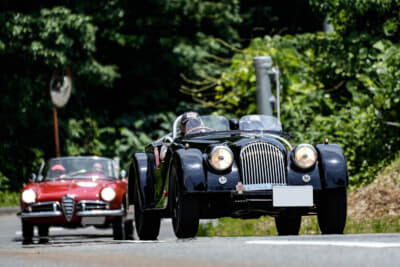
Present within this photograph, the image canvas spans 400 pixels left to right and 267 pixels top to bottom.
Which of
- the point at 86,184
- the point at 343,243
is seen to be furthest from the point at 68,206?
the point at 343,243

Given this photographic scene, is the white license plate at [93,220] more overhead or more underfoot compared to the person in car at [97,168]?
more underfoot

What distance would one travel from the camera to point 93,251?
7.60m

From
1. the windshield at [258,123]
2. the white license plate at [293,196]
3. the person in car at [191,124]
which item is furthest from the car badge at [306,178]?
the person in car at [191,124]

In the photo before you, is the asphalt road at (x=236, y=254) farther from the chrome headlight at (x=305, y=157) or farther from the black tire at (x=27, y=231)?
the black tire at (x=27, y=231)

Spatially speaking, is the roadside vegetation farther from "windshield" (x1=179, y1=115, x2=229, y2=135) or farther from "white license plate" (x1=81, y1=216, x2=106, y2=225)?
"windshield" (x1=179, y1=115, x2=229, y2=135)

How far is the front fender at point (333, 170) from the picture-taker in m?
9.52

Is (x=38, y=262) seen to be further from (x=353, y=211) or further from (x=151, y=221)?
(x=353, y=211)

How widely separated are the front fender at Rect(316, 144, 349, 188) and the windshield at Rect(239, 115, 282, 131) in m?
1.52

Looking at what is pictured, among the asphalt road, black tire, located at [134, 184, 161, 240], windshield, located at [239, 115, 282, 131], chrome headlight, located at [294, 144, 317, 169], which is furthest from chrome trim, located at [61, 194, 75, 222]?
the asphalt road

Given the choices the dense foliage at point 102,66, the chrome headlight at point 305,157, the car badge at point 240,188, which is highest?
the dense foliage at point 102,66

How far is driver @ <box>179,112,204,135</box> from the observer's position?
11203 mm

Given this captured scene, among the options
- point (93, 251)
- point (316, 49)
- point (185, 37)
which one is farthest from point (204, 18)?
point (93, 251)

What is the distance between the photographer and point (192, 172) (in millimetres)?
9289

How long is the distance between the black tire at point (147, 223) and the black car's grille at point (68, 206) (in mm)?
2321
